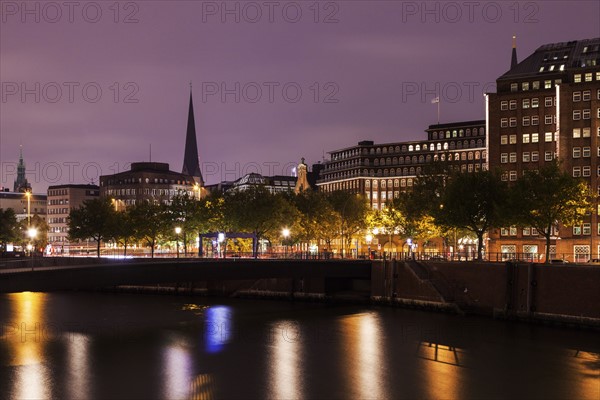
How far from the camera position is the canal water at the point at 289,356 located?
152ft

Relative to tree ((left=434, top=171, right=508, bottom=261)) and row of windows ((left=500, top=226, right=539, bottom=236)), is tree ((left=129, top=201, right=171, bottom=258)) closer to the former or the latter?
tree ((left=434, top=171, right=508, bottom=261))

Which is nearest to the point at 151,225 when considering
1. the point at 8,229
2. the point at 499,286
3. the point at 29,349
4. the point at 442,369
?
the point at 8,229

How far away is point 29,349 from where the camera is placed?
58281 mm

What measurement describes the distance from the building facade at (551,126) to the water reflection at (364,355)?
50729 millimetres

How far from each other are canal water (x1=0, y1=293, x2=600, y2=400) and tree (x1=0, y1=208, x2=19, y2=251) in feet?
224

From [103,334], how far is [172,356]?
12533mm

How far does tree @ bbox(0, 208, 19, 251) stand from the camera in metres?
146

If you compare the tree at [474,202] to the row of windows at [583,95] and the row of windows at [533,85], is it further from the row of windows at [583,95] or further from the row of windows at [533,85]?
the row of windows at [533,85]

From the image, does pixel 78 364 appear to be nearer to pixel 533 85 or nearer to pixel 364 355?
pixel 364 355

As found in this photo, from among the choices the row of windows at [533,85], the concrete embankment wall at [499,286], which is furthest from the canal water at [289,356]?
the row of windows at [533,85]

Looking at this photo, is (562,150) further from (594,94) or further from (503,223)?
(503,223)

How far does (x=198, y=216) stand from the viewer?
432 feet

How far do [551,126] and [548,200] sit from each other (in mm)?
42443

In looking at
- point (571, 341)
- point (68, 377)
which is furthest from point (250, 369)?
point (571, 341)
